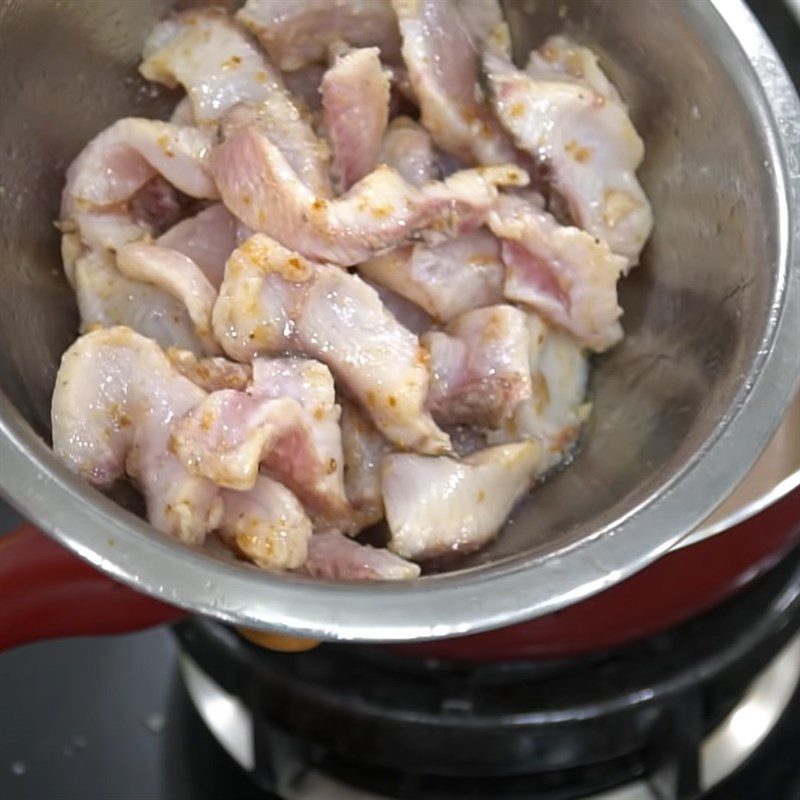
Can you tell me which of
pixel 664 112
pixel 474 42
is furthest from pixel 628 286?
pixel 474 42

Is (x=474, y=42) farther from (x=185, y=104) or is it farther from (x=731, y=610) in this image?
(x=731, y=610)

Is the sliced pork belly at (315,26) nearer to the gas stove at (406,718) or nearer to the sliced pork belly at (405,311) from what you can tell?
the sliced pork belly at (405,311)

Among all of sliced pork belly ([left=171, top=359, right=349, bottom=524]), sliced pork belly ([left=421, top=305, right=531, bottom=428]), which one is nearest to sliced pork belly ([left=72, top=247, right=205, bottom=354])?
sliced pork belly ([left=171, top=359, right=349, bottom=524])

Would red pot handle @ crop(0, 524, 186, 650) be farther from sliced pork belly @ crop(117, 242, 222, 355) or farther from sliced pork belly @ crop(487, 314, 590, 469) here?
sliced pork belly @ crop(487, 314, 590, 469)

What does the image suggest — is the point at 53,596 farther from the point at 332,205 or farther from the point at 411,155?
the point at 411,155

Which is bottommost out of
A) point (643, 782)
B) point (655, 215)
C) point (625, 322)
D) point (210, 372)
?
point (643, 782)

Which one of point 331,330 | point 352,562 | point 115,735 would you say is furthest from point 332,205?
point 115,735
